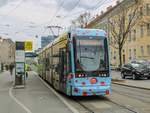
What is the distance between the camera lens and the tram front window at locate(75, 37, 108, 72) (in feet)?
55.6

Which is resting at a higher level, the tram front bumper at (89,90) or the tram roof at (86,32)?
the tram roof at (86,32)

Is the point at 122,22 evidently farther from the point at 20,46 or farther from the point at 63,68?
the point at 63,68

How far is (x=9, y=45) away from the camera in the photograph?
140 m

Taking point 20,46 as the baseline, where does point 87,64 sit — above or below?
below

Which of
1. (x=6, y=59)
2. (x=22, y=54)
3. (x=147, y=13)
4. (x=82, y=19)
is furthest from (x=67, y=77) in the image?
(x=6, y=59)

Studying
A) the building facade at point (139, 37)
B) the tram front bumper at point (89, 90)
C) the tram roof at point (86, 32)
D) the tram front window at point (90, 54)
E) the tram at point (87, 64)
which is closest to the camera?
the tram front bumper at point (89, 90)

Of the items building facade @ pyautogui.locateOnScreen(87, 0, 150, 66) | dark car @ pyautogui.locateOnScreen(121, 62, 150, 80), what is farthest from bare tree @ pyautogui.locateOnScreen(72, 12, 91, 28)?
dark car @ pyautogui.locateOnScreen(121, 62, 150, 80)

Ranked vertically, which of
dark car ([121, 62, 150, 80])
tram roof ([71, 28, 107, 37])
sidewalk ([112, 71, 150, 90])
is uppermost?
tram roof ([71, 28, 107, 37])

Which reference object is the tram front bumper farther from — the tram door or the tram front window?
the tram door

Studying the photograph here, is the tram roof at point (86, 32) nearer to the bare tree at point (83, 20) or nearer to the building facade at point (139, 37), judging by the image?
the building facade at point (139, 37)

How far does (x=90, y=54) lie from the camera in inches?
674

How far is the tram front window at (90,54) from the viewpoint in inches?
667

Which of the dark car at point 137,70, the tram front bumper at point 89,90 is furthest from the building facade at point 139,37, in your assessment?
the tram front bumper at point 89,90

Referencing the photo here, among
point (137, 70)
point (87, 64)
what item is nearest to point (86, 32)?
point (87, 64)
